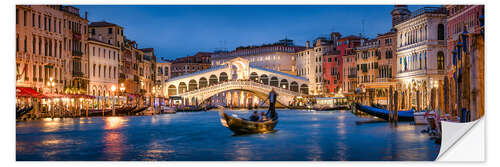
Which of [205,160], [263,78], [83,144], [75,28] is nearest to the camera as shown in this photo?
[205,160]

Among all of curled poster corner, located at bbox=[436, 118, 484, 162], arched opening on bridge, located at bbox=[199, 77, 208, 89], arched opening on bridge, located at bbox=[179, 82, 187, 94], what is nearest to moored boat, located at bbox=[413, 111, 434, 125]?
curled poster corner, located at bbox=[436, 118, 484, 162]

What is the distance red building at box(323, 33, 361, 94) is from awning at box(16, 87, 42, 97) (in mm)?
18333

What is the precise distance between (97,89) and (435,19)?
950cm

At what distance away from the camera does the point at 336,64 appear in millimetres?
28797

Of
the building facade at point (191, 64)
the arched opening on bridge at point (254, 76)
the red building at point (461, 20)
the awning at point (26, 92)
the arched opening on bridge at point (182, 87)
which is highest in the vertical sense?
the building facade at point (191, 64)

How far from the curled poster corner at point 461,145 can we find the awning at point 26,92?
6.89 metres

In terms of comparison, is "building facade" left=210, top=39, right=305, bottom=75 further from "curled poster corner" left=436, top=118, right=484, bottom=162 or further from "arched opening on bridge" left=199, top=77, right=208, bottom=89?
"curled poster corner" left=436, top=118, right=484, bottom=162

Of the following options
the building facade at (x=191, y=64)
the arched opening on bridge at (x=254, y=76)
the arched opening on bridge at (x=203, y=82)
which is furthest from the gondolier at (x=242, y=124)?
the building facade at (x=191, y=64)

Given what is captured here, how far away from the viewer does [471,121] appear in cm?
586

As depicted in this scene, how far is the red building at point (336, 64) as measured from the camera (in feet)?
92.3

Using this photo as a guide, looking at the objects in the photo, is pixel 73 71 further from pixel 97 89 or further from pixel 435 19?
pixel 435 19

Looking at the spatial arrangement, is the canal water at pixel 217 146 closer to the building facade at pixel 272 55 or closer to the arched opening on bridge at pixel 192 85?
the arched opening on bridge at pixel 192 85

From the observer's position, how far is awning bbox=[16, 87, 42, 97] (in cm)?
1041
